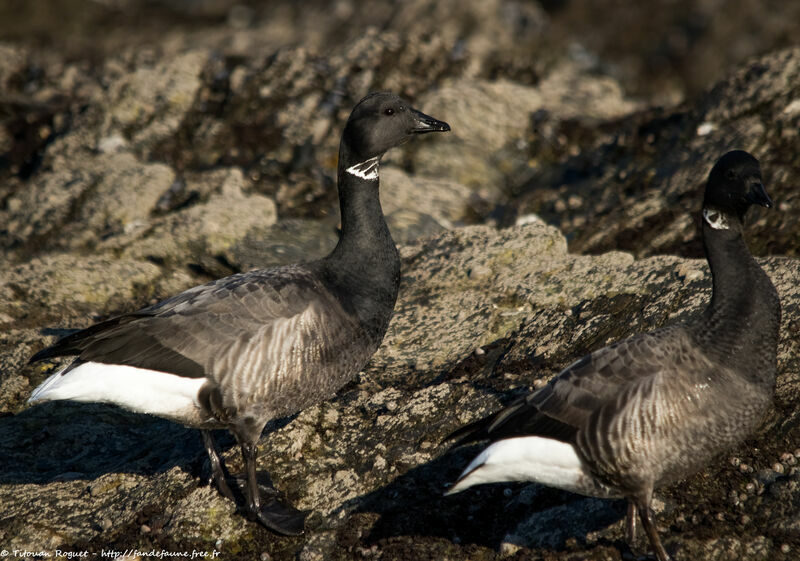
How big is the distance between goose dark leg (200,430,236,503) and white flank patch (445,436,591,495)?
219cm

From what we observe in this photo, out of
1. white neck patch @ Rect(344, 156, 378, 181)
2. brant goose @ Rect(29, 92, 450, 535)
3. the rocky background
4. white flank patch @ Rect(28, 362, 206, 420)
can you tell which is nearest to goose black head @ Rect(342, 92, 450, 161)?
white neck patch @ Rect(344, 156, 378, 181)

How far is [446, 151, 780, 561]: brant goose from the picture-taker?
5.10 m

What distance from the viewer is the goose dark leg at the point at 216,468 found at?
640 centimetres

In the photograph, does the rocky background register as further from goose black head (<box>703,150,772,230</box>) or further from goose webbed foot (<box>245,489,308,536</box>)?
goose black head (<box>703,150,772,230</box>)

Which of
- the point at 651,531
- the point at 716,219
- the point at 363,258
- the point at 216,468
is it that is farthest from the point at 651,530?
the point at 216,468

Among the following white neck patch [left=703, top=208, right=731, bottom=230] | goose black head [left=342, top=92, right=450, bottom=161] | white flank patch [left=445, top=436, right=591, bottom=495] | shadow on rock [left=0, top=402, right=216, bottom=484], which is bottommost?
shadow on rock [left=0, top=402, right=216, bottom=484]

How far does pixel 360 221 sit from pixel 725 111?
7034 millimetres

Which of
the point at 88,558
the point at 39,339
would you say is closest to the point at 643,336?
the point at 88,558

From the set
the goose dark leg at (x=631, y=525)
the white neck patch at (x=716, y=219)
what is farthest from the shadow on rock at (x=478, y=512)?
the white neck patch at (x=716, y=219)

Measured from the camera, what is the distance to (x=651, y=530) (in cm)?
510

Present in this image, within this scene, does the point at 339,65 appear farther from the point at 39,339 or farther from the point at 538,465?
the point at 538,465

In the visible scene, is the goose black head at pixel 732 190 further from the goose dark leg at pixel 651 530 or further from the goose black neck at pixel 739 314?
the goose dark leg at pixel 651 530

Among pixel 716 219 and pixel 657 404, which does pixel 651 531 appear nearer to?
pixel 657 404

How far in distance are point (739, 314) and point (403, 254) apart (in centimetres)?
497
